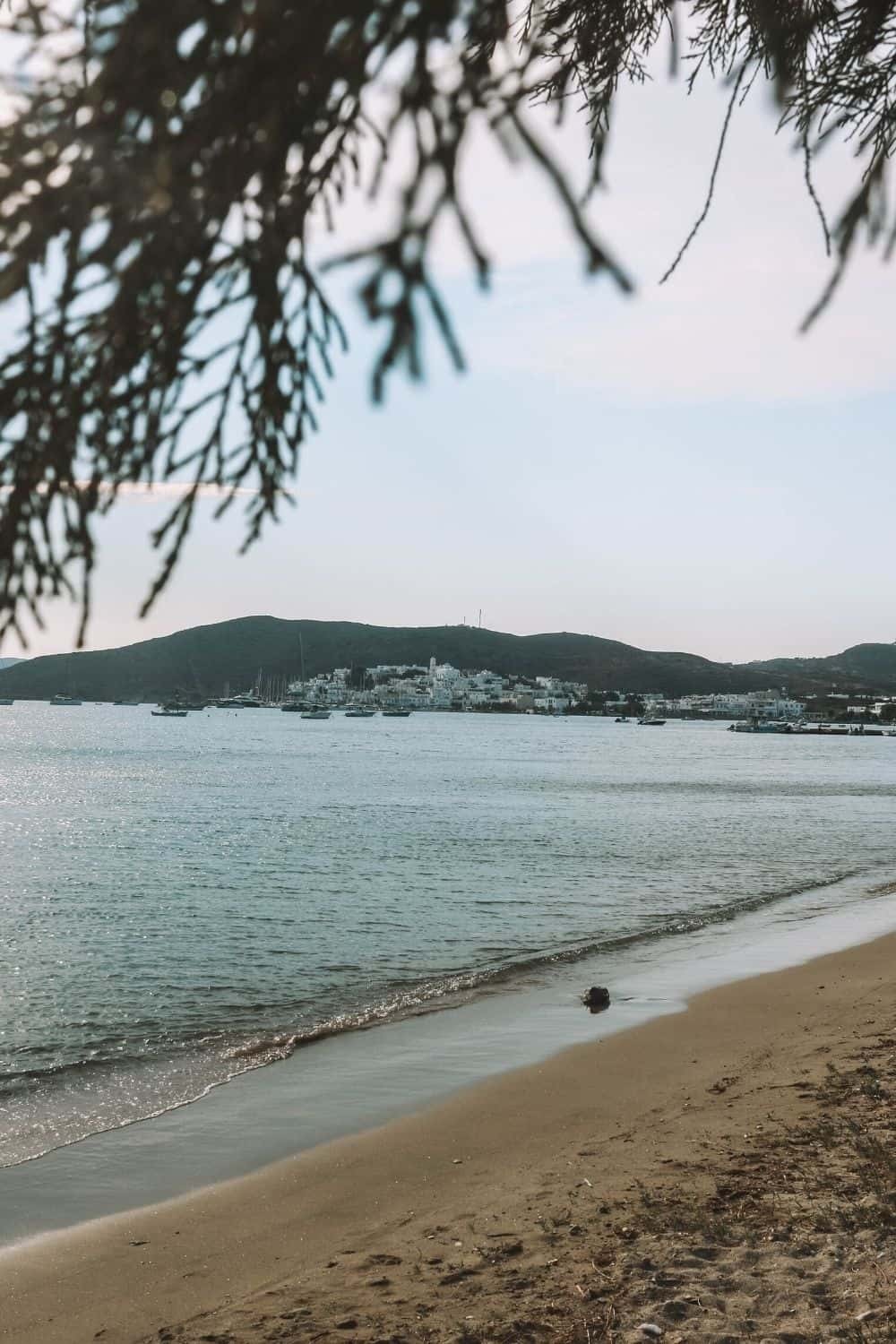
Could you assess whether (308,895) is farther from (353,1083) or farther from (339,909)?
(353,1083)

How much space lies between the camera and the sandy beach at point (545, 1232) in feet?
15.0

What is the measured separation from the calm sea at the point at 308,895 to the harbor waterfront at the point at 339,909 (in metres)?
0.07

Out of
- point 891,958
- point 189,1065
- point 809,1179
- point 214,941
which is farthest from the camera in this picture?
point 214,941

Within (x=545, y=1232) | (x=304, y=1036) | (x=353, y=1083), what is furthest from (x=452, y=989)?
(x=545, y=1232)

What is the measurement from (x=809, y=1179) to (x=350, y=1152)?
11.6 feet

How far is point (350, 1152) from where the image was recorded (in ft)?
26.0

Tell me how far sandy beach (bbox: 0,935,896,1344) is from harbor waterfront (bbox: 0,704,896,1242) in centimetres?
156

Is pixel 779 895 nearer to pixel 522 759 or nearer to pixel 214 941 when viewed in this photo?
pixel 214 941

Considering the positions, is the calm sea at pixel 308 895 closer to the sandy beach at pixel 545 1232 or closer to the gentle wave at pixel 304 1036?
the gentle wave at pixel 304 1036

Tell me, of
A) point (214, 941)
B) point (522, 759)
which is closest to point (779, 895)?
point (214, 941)

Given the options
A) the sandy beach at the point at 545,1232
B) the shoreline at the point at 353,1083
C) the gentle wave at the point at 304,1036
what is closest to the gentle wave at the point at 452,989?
the gentle wave at the point at 304,1036

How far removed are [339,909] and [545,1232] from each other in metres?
14.9

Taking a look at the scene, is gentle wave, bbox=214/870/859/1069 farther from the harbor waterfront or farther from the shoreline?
the shoreline

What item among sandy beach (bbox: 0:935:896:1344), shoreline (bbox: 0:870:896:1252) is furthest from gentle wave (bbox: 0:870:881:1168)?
sandy beach (bbox: 0:935:896:1344)
